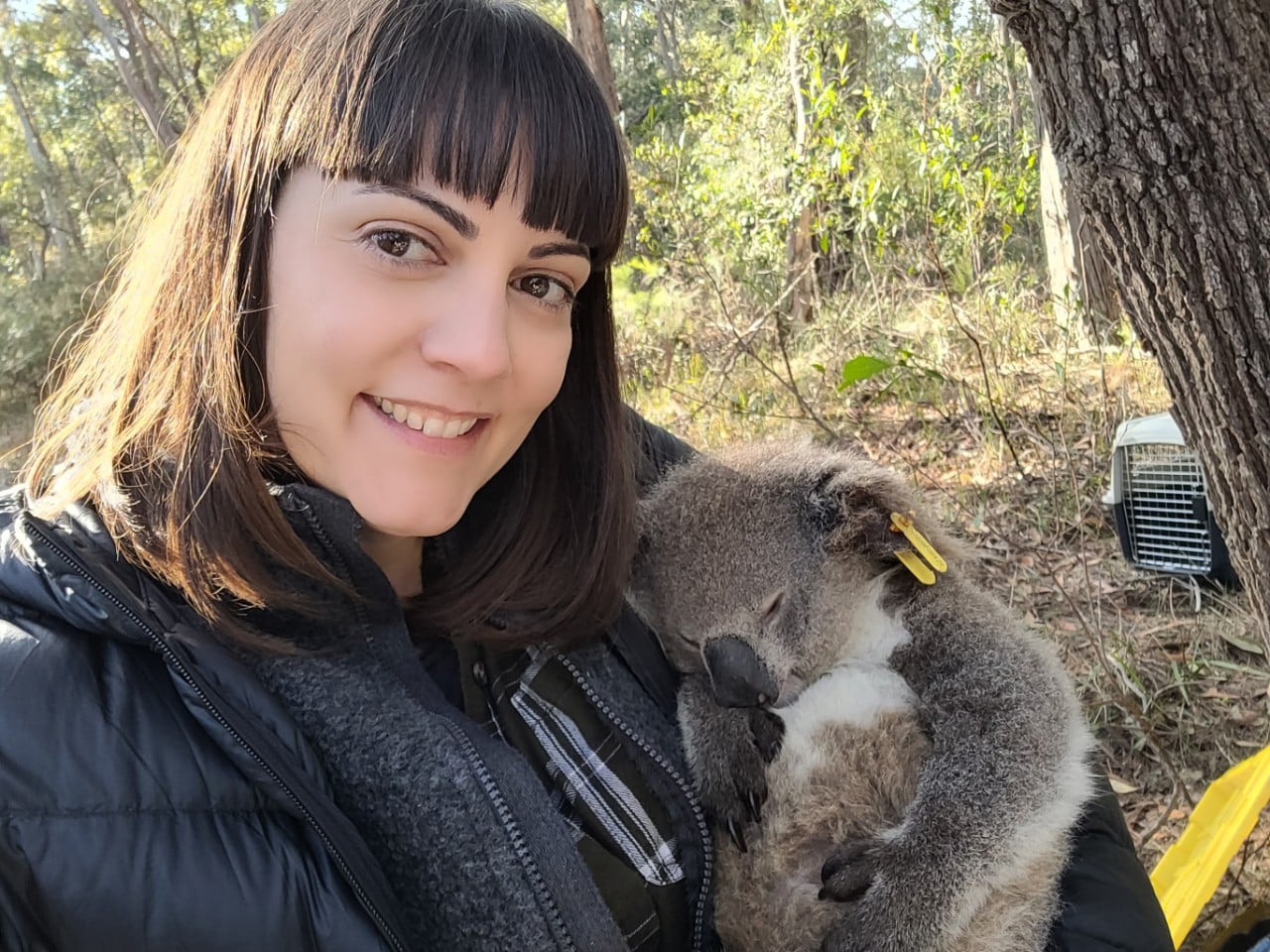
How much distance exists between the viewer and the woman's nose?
44.4 inches

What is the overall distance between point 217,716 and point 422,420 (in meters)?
0.42

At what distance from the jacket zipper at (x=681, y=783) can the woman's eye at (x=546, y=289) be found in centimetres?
54

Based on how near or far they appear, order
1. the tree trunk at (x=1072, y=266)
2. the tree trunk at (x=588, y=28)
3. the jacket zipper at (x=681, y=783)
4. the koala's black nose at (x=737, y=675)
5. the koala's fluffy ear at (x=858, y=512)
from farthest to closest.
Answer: the tree trunk at (x=588, y=28), the tree trunk at (x=1072, y=266), the koala's fluffy ear at (x=858, y=512), the koala's black nose at (x=737, y=675), the jacket zipper at (x=681, y=783)

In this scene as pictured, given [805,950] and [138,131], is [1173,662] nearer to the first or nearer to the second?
[805,950]

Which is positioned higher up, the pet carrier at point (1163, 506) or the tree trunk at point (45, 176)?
the tree trunk at point (45, 176)

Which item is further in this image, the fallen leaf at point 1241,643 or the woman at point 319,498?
the fallen leaf at point 1241,643

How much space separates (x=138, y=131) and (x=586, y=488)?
24.4 meters

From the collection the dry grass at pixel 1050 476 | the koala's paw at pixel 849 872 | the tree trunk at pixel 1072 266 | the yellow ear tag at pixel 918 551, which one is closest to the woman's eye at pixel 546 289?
the yellow ear tag at pixel 918 551

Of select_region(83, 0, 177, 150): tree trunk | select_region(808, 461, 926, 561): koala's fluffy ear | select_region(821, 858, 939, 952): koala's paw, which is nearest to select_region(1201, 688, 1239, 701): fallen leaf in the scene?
select_region(808, 461, 926, 561): koala's fluffy ear

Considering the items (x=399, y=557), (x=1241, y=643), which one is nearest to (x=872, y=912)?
(x=399, y=557)

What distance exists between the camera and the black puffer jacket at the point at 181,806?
84cm

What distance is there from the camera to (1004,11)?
1622 millimetres

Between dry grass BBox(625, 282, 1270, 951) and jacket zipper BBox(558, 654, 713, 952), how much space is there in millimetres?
1487

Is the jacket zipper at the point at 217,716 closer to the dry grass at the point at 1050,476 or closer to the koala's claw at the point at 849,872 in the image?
the koala's claw at the point at 849,872
